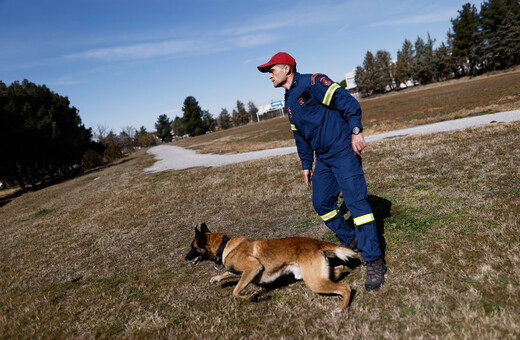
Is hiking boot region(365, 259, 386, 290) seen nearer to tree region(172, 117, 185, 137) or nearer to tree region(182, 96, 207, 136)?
tree region(182, 96, 207, 136)

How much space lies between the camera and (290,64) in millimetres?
3391

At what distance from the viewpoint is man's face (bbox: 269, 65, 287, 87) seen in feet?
11.0

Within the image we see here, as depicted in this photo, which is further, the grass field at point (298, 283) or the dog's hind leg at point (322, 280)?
the dog's hind leg at point (322, 280)

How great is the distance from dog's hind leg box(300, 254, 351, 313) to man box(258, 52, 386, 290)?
1.17 ft

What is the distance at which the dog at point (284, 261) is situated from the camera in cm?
287

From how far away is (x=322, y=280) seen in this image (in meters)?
2.86

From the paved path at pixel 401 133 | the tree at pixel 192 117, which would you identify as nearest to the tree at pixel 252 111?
the tree at pixel 192 117

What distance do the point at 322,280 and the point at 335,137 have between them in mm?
1599

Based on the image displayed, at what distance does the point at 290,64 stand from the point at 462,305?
9.97 ft

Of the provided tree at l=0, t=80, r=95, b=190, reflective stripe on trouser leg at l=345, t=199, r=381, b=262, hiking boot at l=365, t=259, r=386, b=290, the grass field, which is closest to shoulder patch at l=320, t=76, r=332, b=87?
reflective stripe on trouser leg at l=345, t=199, r=381, b=262

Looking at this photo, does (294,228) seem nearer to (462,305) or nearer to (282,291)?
(282,291)

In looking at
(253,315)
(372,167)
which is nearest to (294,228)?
(253,315)

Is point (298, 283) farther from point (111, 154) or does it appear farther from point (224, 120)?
point (224, 120)

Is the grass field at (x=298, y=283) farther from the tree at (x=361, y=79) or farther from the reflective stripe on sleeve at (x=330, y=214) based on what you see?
the tree at (x=361, y=79)
